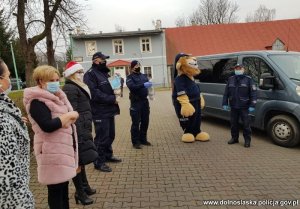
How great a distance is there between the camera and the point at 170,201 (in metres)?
4.20

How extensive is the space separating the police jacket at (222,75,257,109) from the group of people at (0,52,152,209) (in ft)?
8.69

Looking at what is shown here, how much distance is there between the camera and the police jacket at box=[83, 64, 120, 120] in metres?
5.33

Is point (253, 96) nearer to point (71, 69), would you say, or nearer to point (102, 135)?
point (102, 135)

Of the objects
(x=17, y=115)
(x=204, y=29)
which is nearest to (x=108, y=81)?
(x=17, y=115)

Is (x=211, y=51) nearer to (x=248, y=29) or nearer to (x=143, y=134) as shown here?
(x=248, y=29)

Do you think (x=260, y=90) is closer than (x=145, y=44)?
Yes

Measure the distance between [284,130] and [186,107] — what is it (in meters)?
2.11

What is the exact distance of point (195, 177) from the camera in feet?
16.7

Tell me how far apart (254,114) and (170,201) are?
13.2 feet

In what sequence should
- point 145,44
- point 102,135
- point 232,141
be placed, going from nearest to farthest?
point 102,135 < point 232,141 < point 145,44

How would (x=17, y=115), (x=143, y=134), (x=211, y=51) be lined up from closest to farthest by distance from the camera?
(x=17, y=115) < (x=143, y=134) < (x=211, y=51)

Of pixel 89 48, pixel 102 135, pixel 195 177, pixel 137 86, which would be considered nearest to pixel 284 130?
pixel 195 177

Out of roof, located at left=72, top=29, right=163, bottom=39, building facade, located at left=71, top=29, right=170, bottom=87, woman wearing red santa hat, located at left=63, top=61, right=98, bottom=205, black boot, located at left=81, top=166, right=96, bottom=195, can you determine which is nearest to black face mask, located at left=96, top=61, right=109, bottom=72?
→ woman wearing red santa hat, located at left=63, top=61, right=98, bottom=205

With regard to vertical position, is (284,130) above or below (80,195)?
above
